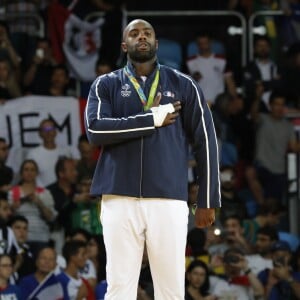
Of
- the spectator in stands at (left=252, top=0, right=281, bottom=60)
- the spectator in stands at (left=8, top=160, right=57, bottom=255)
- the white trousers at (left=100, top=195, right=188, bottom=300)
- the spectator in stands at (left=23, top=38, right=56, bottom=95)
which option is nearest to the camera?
the white trousers at (left=100, top=195, right=188, bottom=300)

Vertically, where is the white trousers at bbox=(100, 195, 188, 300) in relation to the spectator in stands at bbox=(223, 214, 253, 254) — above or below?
above

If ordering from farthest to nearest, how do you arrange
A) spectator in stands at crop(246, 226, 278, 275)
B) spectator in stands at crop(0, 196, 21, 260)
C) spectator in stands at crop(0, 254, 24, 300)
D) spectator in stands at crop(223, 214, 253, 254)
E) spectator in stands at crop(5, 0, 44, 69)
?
spectator in stands at crop(5, 0, 44, 69) < spectator in stands at crop(223, 214, 253, 254) < spectator in stands at crop(246, 226, 278, 275) < spectator in stands at crop(0, 196, 21, 260) < spectator in stands at crop(0, 254, 24, 300)

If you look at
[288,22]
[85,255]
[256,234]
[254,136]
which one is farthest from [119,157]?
[288,22]

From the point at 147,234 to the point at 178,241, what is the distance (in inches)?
6.9

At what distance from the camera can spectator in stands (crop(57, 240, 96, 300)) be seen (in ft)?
32.2

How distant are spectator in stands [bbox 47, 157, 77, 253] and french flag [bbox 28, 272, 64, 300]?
1.13 m

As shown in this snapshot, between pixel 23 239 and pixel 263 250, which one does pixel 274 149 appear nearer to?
pixel 263 250

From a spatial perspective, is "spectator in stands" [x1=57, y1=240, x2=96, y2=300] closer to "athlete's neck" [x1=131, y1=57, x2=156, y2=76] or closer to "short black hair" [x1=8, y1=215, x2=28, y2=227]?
"short black hair" [x1=8, y1=215, x2=28, y2=227]

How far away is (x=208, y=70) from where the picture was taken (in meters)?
13.0

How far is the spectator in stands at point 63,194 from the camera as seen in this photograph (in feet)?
36.3

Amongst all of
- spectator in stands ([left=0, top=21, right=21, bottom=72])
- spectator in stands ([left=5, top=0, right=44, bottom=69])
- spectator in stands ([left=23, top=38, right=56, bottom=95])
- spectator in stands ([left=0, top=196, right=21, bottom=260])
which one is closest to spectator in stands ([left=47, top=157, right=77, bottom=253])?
spectator in stands ([left=0, top=196, right=21, bottom=260])

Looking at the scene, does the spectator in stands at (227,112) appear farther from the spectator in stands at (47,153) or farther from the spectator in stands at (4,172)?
the spectator in stands at (4,172)

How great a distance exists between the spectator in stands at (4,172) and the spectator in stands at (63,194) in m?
0.42

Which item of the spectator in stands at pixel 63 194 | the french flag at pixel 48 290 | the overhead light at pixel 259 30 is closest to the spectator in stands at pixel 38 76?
the spectator in stands at pixel 63 194
